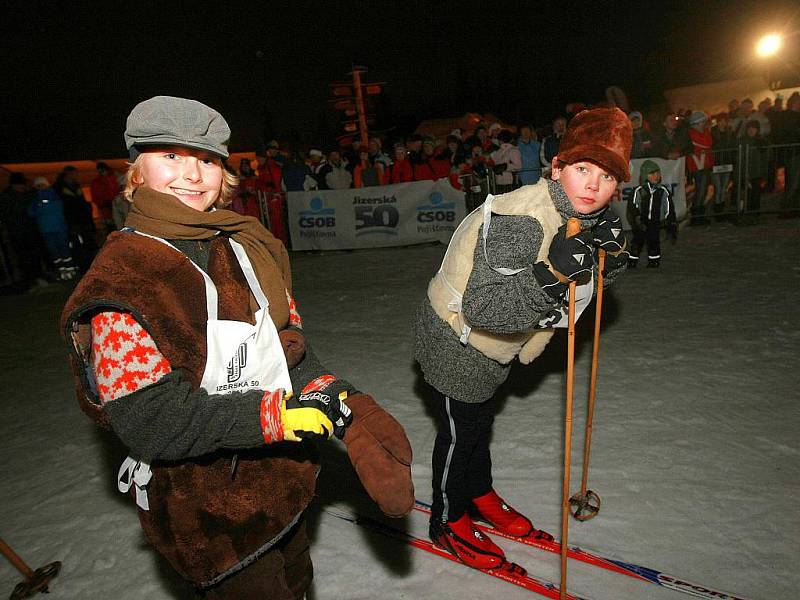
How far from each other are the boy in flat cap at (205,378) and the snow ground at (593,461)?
47.4 inches

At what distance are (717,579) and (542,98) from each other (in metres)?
81.3

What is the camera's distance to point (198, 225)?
1488 millimetres

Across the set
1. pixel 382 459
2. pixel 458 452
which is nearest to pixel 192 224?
pixel 382 459

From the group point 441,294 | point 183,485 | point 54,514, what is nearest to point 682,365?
point 441,294

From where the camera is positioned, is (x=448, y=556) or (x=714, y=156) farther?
(x=714, y=156)

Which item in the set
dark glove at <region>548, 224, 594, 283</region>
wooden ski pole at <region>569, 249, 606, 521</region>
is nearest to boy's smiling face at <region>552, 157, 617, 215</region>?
dark glove at <region>548, 224, 594, 283</region>

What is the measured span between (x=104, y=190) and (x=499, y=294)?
13.1 meters

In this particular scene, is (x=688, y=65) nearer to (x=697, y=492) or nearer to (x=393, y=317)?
(x=393, y=317)

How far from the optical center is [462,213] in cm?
1084

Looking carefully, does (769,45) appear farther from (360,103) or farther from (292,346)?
(292,346)

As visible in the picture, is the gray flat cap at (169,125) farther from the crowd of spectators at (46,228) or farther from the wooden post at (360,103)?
the wooden post at (360,103)

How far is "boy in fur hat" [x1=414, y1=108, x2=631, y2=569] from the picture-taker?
1964 mm

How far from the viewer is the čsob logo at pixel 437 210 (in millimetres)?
10961

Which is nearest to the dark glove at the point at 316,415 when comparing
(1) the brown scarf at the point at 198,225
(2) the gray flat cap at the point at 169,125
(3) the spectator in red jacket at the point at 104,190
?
(1) the brown scarf at the point at 198,225
